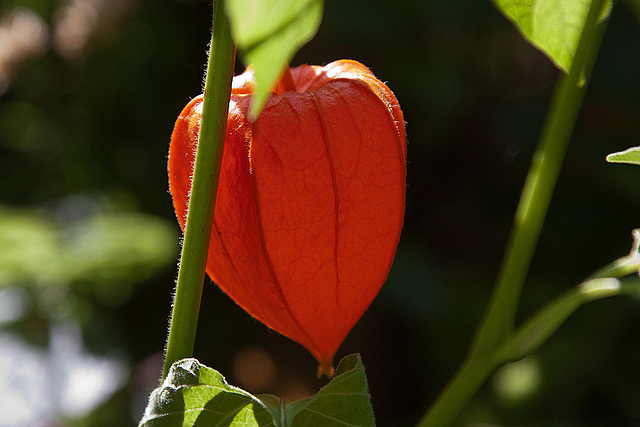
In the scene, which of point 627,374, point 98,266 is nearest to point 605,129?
point 627,374

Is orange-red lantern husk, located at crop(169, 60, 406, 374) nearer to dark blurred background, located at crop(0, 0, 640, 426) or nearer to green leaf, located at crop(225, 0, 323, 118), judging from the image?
green leaf, located at crop(225, 0, 323, 118)

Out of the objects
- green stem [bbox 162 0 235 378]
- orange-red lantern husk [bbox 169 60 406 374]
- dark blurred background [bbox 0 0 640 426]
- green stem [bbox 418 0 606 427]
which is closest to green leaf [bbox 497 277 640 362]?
green stem [bbox 418 0 606 427]

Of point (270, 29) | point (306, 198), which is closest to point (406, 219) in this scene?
point (306, 198)

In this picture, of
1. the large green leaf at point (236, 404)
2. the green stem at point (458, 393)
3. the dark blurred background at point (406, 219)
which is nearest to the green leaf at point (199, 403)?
the large green leaf at point (236, 404)

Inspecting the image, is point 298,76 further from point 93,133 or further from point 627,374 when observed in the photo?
point 93,133

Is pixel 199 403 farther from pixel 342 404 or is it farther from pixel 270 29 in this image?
pixel 270 29
